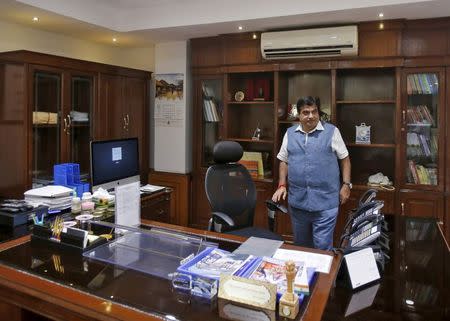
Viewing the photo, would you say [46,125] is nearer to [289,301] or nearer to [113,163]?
[113,163]

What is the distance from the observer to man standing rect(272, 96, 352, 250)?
286 cm

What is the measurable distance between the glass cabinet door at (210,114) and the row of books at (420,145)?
2.00 metres

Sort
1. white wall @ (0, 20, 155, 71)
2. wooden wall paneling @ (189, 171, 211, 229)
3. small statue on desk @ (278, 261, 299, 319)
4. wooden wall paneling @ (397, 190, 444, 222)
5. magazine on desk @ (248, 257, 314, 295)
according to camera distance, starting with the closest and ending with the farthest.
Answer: small statue on desk @ (278, 261, 299, 319) < magazine on desk @ (248, 257, 314, 295) < wooden wall paneling @ (397, 190, 444, 222) < white wall @ (0, 20, 155, 71) < wooden wall paneling @ (189, 171, 211, 229)

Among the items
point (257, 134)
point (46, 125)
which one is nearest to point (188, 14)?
point (257, 134)

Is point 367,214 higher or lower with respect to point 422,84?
lower

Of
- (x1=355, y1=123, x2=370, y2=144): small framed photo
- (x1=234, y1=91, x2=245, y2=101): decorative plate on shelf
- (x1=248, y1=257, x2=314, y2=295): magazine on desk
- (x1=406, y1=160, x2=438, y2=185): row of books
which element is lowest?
(x1=248, y1=257, x2=314, y2=295): magazine on desk

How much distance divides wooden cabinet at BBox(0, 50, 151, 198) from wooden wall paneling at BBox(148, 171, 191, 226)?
69 centimetres

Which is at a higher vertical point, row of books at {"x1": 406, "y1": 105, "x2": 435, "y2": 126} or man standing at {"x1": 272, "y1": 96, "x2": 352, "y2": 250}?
row of books at {"x1": 406, "y1": 105, "x2": 435, "y2": 126}

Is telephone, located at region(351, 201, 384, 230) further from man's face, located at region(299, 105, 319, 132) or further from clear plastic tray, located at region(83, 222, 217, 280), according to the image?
man's face, located at region(299, 105, 319, 132)

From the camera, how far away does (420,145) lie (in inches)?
149

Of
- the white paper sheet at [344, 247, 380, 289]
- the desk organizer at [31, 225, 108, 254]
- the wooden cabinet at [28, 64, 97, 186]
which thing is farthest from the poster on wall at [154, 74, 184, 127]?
the white paper sheet at [344, 247, 380, 289]

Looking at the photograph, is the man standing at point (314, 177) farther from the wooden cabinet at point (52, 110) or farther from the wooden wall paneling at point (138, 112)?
the wooden wall paneling at point (138, 112)

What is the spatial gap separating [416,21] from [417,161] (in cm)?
132

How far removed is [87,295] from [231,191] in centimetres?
175
